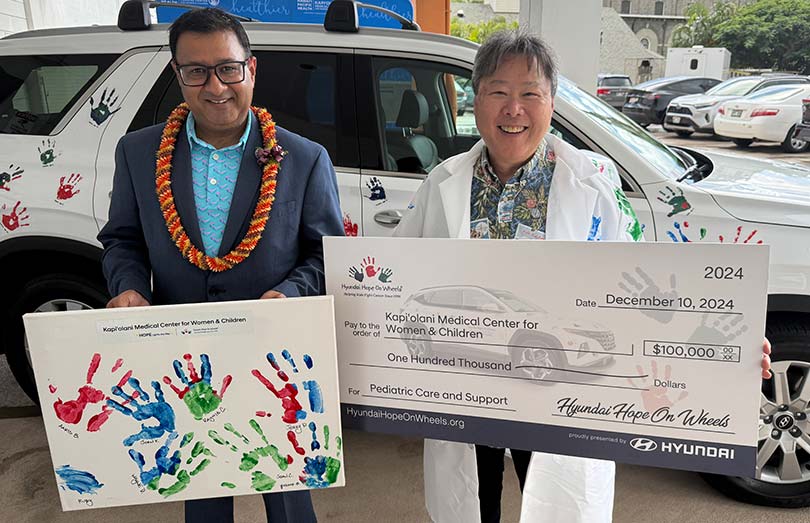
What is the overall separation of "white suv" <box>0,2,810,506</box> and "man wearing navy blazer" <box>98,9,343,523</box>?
1014mm

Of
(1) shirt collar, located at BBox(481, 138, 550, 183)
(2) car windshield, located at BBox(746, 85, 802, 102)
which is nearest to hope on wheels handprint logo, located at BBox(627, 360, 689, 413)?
(1) shirt collar, located at BBox(481, 138, 550, 183)

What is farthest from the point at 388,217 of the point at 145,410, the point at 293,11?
the point at 293,11

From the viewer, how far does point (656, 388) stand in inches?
53.1

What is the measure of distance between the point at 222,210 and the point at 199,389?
1.53 ft

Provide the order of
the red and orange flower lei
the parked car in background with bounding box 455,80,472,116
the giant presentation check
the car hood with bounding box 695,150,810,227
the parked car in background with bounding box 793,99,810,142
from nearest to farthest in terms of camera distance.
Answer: the giant presentation check → the red and orange flower lei → the car hood with bounding box 695,150,810,227 → the parked car in background with bounding box 455,80,472,116 → the parked car in background with bounding box 793,99,810,142

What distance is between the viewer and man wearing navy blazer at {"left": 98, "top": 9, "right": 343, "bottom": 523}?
5.07 ft

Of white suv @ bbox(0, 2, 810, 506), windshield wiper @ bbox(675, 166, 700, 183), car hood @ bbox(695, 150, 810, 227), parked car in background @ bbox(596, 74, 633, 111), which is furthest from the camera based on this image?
parked car in background @ bbox(596, 74, 633, 111)

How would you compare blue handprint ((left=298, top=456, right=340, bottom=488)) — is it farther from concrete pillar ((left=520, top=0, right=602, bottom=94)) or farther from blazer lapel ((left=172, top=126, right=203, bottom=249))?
concrete pillar ((left=520, top=0, right=602, bottom=94))

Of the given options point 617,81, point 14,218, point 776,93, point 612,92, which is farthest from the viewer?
point 617,81

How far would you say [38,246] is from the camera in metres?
2.82

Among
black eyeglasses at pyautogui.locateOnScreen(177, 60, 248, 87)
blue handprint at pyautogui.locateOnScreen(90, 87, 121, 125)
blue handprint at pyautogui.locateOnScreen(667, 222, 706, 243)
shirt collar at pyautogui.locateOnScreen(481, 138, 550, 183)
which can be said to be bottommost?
blue handprint at pyautogui.locateOnScreen(667, 222, 706, 243)

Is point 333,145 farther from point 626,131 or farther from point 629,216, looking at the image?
point 629,216

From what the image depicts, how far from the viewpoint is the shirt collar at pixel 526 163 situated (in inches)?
62.7

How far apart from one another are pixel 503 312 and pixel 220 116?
84cm
